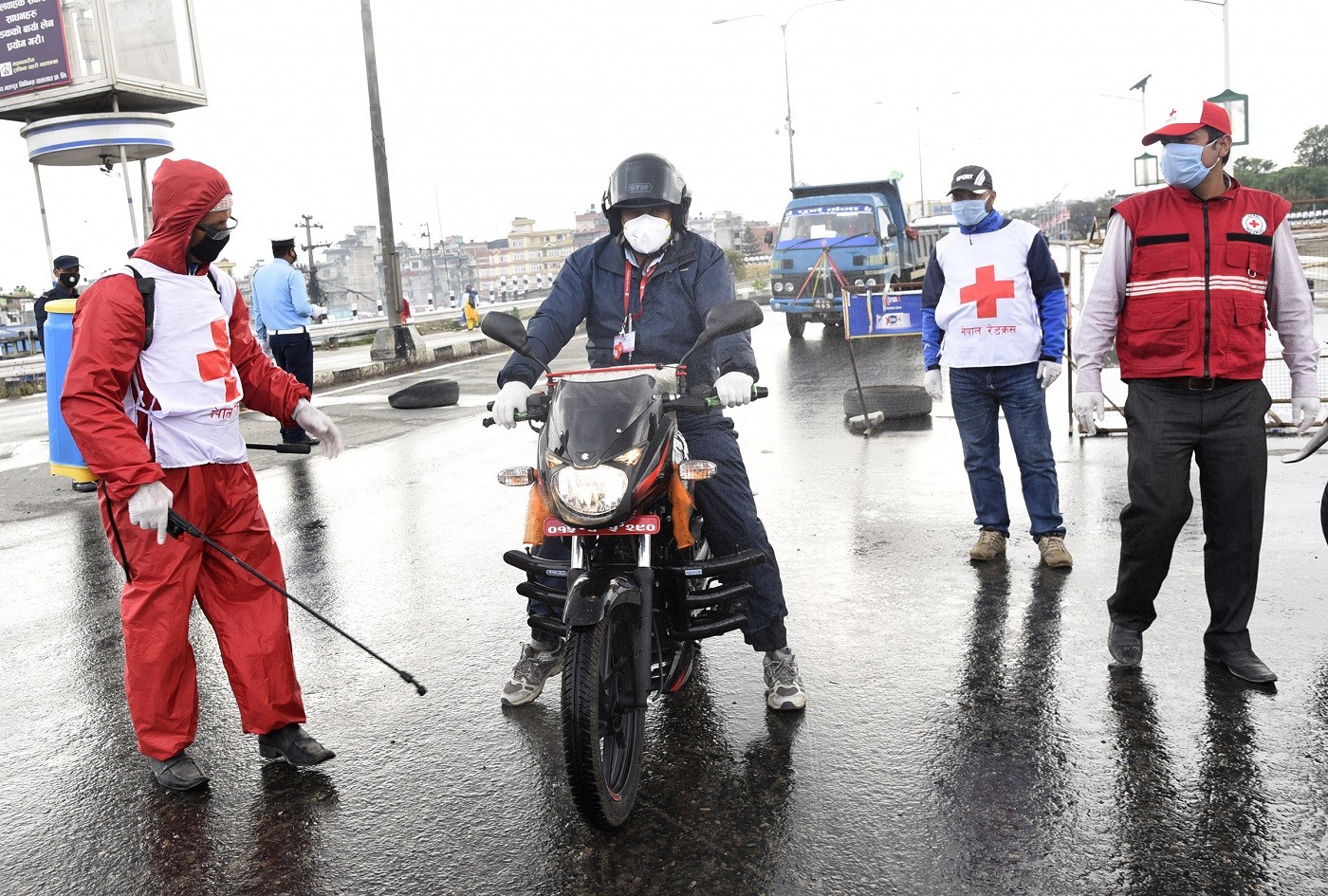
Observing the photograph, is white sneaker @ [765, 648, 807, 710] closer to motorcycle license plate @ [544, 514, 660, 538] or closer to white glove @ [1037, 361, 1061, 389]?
motorcycle license plate @ [544, 514, 660, 538]

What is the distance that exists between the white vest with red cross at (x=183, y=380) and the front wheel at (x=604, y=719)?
4.70ft

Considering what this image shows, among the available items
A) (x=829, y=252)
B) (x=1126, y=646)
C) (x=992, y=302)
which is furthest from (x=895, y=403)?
(x=829, y=252)

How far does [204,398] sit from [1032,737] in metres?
2.91

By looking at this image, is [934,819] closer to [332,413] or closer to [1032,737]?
[1032,737]

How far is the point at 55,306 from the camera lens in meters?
7.09

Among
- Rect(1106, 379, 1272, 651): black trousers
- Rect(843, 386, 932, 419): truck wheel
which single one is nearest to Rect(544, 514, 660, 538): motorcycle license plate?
Rect(1106, 379, 1272, 651): black trousers

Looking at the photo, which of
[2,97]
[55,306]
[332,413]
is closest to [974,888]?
[55,306]

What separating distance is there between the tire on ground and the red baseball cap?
1060cm

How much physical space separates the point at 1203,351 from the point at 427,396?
1073 centimetres

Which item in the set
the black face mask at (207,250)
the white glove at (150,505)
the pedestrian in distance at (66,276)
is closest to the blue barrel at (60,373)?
the pedestrian in distance at (66,276)

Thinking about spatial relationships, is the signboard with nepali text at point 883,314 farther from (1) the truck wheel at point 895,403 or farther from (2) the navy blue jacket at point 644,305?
(2) the navy blue jacket at point 644,305

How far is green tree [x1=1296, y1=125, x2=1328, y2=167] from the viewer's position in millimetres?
77688

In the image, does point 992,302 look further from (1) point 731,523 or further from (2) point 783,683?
(2) point 783,683

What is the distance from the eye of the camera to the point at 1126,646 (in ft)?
13.5
